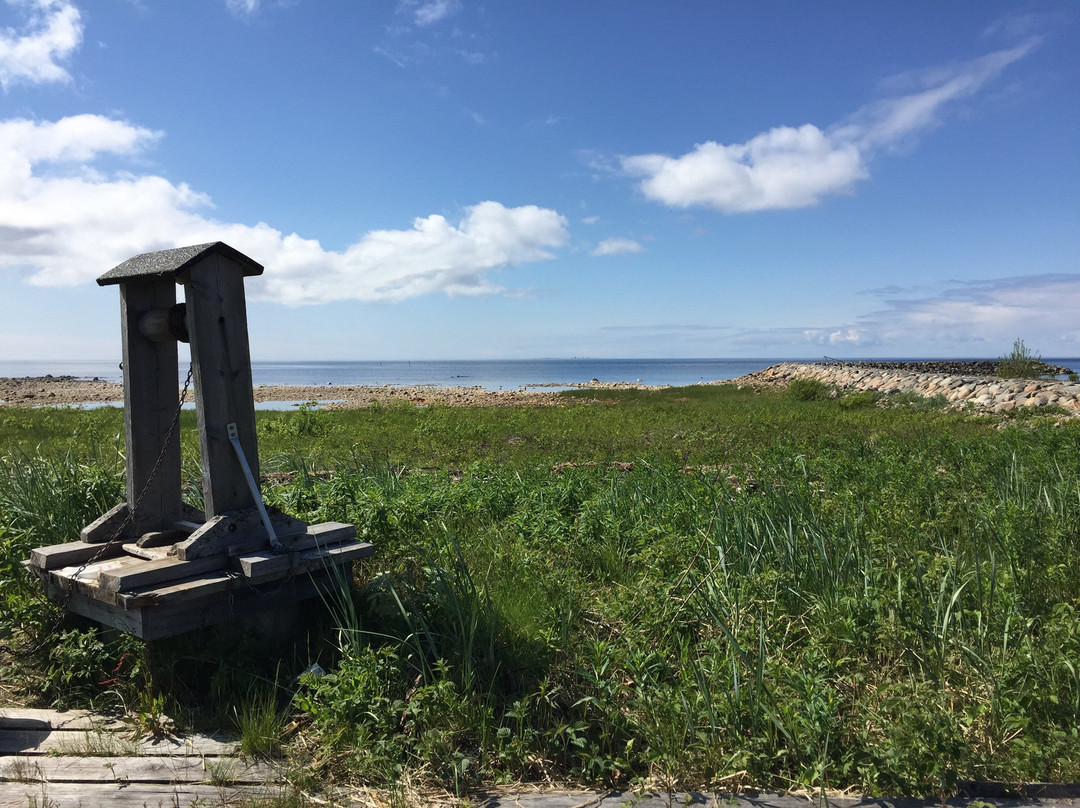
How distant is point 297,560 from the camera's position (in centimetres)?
343

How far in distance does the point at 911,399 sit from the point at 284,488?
1868cm

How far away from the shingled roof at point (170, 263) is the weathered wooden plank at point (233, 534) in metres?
1.21

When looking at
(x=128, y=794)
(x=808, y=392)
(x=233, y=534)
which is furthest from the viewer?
(x=808, y=392)

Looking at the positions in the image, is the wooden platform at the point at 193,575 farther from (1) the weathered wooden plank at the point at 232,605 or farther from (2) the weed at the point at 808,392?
(2) the weed at the point at 808,392

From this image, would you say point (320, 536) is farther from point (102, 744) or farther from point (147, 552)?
point (102, 744)

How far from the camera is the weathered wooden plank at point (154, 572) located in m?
3.04

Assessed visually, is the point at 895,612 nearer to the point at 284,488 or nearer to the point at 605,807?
the point at 605,807

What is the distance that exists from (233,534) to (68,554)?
96 centimetres

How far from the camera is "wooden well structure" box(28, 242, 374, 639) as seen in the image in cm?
318

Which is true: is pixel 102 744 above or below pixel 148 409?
below

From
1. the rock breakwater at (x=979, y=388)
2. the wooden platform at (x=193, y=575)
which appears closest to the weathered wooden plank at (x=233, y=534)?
the wooden platform at (x=193, y=575)

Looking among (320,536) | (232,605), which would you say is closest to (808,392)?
(320,536)

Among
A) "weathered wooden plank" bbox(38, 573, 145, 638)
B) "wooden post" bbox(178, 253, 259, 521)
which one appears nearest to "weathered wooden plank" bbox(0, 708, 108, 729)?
"weathered wooden plank" bbox(38, 573, 145, 638)

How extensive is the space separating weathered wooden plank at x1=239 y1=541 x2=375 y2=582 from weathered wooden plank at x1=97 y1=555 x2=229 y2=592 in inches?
5.8
